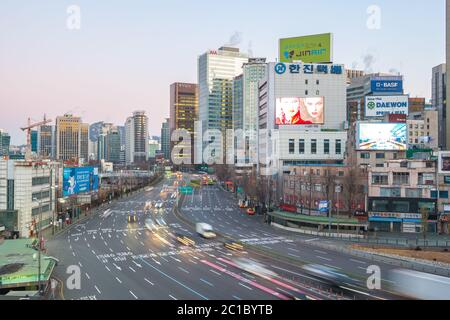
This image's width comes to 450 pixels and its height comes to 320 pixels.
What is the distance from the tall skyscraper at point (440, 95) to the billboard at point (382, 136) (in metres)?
93.0

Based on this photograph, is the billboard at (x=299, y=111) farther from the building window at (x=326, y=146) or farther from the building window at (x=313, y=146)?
the building window at (x=326, y=146)

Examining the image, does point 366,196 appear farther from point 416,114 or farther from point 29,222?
point 416,114

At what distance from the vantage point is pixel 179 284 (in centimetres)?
3186

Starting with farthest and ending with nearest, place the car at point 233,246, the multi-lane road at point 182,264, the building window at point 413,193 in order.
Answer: the building window at point 413,193
the car at point 233,246
the multi-lane road at point 182,264

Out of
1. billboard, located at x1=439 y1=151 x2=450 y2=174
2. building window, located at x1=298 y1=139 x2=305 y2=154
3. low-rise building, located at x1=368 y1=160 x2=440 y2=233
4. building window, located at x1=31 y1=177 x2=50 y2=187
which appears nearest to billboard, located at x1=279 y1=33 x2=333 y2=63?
building window, located at x1=298 y1=139 x2=305 y2=154

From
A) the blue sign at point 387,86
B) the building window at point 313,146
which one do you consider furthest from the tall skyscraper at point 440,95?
the building window at point 313,146

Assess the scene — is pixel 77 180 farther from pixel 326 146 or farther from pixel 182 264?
pixel 326 146

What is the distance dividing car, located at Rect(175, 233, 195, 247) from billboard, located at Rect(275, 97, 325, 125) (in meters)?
41.2

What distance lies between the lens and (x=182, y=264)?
129 feet

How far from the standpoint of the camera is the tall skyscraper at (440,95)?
165387 mm

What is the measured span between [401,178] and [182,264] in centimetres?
3557

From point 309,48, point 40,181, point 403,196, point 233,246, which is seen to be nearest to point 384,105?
point 309,48

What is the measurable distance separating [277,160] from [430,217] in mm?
40571
